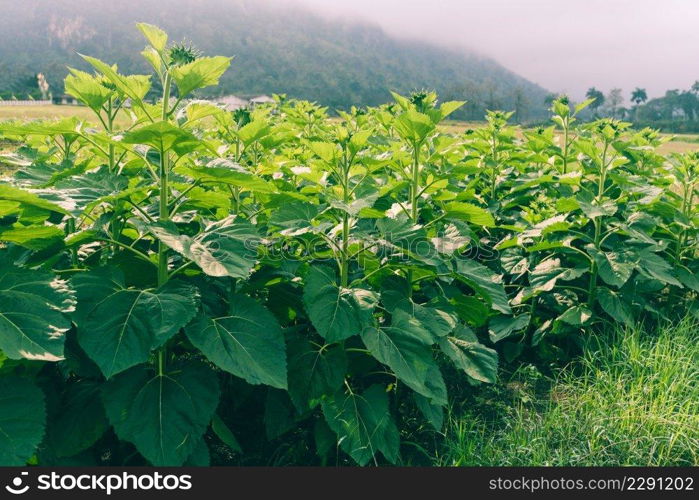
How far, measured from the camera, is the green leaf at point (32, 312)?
189cm

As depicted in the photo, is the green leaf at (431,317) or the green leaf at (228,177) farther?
the green leaf at (431,317)

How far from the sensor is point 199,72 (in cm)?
228

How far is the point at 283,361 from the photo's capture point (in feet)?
7.62

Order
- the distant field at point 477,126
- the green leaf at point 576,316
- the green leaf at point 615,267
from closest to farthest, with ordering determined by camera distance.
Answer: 1. the green leaf at point 615,267
2. the green leaf at point 576,316
3. the distant field at point 477,126

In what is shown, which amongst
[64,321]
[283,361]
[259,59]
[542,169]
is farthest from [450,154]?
[259,59]

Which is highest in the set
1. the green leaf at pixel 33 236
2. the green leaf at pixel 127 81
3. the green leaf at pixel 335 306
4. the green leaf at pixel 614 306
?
the green leaf at pixel 127 81

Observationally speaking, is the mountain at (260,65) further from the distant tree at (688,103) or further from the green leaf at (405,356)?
the green leaf at (405,356)

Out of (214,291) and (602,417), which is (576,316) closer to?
(602,417)

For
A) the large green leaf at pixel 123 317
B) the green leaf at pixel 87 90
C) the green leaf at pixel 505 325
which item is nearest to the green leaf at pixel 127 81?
the green leaf at pixel 87 90

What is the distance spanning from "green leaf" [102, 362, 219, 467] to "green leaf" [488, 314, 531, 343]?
2.31 m

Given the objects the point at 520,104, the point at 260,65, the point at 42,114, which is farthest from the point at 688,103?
the point at 42,114

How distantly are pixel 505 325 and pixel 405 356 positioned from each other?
5.86ft

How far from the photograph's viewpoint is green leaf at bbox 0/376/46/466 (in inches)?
76.4

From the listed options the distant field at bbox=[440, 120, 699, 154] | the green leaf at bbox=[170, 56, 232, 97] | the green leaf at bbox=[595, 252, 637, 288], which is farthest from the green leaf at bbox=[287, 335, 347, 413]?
the distant field at bbox=[440, 120, 699, 154]
